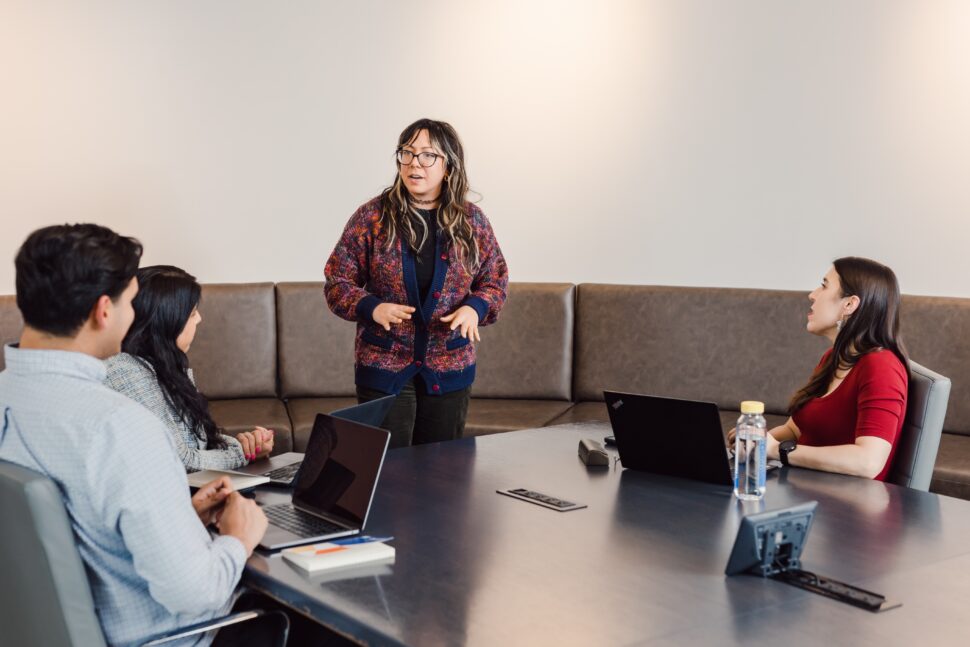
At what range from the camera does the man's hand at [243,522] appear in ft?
6.11

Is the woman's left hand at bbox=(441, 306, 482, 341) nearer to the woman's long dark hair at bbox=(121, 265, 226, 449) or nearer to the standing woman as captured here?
the standing woman

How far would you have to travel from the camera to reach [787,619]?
1580mm

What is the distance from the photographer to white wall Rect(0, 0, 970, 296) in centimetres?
452

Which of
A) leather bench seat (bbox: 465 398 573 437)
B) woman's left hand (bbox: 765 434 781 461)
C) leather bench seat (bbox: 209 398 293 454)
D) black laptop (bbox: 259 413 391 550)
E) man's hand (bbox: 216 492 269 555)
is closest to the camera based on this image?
man's hand (bbox: 216 492 269 555)

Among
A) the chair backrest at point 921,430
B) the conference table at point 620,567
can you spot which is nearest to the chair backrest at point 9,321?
the conference table at point 620,567

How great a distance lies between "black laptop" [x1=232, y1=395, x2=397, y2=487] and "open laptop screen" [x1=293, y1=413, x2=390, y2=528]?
0.29ft

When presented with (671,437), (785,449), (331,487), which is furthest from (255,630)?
(785,449)

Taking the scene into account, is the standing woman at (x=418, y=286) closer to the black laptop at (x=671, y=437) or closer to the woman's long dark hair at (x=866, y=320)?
the black laptop at (x=671, y=437)

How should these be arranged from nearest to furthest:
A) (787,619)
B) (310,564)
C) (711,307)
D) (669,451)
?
(787,619)
(310,564)
(669,451)
(711,307)

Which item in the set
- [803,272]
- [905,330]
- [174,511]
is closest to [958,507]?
[174,511]

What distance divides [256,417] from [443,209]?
58.9 inches

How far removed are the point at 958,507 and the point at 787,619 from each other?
87 cm

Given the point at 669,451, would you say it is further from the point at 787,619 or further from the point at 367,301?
the point at 367,301

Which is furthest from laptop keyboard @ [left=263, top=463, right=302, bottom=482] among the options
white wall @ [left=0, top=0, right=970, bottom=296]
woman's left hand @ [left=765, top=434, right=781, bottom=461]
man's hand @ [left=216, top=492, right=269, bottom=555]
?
white wall @ [left=0, top=0, right=970, bottom=296]
